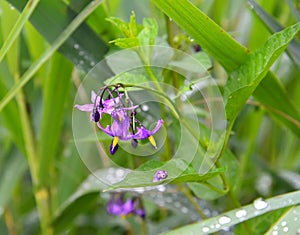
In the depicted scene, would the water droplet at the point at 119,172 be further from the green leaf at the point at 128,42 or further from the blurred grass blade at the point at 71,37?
the green leaf at the point at 128,42

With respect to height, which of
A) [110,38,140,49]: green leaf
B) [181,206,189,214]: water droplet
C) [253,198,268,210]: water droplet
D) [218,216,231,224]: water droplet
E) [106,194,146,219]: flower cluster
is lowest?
[181,206,189,214]: water droplet

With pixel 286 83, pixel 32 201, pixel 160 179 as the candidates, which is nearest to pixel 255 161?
pixel 286 83

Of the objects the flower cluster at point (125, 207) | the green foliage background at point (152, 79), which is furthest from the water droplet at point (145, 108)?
the flower cluster at point (125, 207)

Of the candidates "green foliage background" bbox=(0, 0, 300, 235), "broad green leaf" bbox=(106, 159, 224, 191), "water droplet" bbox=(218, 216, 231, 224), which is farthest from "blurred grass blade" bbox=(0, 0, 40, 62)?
"water droplet" bbox=(218, 216, 231, 224)

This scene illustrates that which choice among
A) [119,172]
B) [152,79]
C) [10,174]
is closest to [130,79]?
[152,79]

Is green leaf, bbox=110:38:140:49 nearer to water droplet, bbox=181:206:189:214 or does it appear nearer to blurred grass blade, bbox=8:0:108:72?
blurred grass blade, bbox=8:0:108:72

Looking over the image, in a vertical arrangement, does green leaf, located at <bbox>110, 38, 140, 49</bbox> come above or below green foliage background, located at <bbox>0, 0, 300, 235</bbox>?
above
